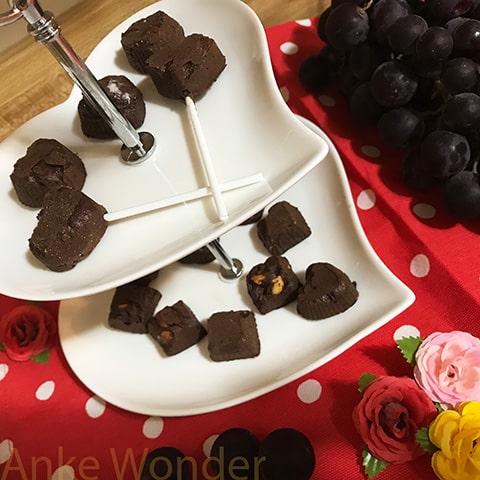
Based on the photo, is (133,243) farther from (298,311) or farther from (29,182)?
(298,311)

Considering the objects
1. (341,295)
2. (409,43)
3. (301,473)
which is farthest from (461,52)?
(301,473)

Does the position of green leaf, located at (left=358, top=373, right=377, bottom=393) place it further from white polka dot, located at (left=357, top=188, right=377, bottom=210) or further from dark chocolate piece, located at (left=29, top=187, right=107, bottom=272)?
dark chocolate piece, located at (left=29, top=187, right=107, bottom=272)

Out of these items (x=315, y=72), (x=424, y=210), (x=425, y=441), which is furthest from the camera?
(x=315, y=72)

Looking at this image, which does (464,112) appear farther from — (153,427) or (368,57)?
(153,427)

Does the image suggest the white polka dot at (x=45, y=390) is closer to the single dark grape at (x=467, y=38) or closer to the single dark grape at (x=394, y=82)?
the single dark grape at (x=394, y=82)

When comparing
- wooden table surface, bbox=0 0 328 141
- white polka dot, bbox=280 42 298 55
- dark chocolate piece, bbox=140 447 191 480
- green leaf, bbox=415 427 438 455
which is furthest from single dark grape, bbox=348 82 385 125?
dark chocolate piece, bbox=140 447 191 480

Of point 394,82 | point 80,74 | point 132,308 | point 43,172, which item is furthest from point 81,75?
point 394,82

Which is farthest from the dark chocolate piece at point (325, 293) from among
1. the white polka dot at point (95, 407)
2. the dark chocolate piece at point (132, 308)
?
the white polka dot at point (95, 407)
